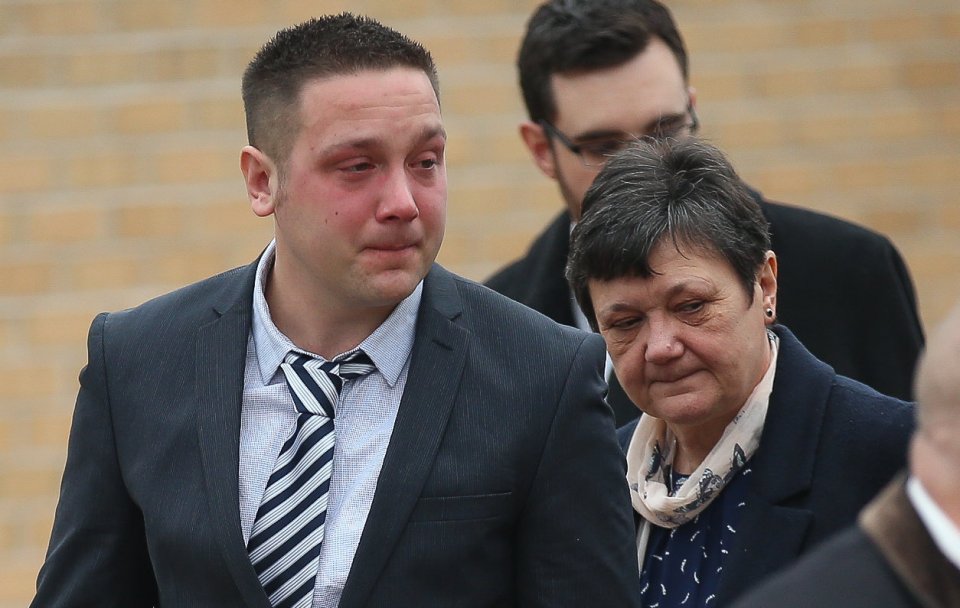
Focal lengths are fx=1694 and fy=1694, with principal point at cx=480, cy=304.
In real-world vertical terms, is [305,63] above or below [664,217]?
above

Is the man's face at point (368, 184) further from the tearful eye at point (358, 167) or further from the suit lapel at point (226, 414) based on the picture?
the suit lapel at point (226, 414)

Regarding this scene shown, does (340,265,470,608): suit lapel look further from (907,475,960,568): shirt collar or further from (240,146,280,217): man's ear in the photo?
(907,475,960,568): shirt collar

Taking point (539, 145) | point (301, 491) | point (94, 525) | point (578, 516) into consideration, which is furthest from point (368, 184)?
point (539, 145)

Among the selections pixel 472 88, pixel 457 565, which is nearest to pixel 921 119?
pixel 472 88

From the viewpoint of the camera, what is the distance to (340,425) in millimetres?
2520

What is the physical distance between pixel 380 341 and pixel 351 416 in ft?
0.42

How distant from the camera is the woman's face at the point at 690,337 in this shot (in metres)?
2.79

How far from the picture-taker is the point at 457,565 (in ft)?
7.95

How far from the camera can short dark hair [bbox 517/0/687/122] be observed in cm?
391

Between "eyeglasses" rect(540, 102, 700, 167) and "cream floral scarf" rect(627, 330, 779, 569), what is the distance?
88cm

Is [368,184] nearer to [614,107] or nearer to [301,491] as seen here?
[301,491]

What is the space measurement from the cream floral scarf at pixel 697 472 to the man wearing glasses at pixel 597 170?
1.71 ft

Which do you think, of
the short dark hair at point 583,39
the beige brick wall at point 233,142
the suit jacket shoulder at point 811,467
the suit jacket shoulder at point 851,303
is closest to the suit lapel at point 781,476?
the suit jacket shoulder at point 811,467

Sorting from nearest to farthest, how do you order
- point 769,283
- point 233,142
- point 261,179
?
point 261,179, point 769,283, point 233,142
